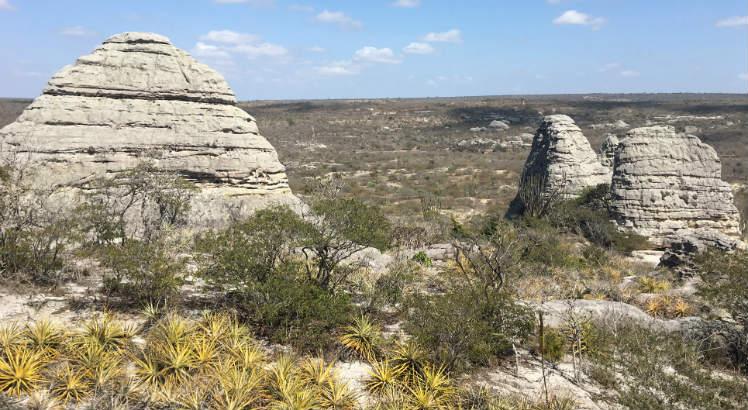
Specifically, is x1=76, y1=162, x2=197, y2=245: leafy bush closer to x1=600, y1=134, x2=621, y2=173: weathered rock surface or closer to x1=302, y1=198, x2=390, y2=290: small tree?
x1=302, y1=198, x2=390, y2=290: small tree

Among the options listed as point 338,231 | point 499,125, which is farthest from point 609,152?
point 499,125

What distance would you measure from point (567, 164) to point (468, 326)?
18.9m

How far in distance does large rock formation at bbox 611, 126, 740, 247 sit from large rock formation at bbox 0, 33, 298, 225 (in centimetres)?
1449

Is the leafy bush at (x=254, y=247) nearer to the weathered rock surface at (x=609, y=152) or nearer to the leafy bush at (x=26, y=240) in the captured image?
the leafy bush at (x=26, y=240)

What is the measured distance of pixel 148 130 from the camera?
19.4 metres

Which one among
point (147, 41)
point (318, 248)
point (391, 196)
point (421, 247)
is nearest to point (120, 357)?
point (318, 248)

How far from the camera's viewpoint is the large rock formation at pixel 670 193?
20.5 m

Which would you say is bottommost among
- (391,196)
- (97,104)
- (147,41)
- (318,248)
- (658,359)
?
(391,196)

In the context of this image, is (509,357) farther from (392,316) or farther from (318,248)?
(318,248)

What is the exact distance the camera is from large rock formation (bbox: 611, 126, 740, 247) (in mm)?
20516

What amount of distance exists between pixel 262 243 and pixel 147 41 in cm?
1505

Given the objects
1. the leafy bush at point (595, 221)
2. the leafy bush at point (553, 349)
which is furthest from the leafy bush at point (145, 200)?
the leafy bush at point (595, 221)

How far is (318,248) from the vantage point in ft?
35.6

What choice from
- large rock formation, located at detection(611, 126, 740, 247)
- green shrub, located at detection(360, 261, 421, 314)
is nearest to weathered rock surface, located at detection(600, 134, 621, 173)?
large rock formation, located at detection(611, 126, 740, 247)
